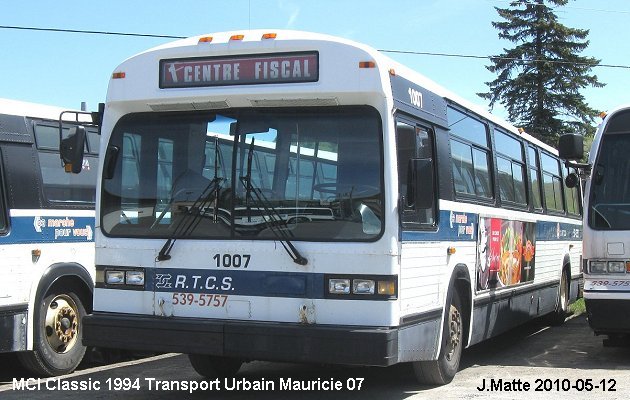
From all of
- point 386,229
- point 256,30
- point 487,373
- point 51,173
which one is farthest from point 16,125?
point 487,373

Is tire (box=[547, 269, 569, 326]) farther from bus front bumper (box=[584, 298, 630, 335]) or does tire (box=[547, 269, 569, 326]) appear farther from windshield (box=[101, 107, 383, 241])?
windshield (box=[101, 107, 383, 241])

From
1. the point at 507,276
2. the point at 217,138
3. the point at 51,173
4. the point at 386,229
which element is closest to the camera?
the point at 386,229

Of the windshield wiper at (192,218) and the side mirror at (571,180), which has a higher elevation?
the side mirror at (571,180)

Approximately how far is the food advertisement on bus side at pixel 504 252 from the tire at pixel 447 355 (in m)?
0.86

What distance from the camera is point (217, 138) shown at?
277 inches

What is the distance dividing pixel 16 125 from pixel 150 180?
2.89 meters

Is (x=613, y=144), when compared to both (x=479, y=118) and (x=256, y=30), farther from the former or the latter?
(x=256, y=30)

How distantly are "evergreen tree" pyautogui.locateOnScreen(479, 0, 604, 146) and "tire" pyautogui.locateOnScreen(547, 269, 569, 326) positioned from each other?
A: 25.6 metres

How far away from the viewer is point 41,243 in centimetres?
920

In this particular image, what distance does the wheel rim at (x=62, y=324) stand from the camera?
9.45m

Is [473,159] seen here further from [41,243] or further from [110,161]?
[41,243]

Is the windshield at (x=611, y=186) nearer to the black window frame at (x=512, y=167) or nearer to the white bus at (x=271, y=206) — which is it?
the black window frame at (x=512, y=167)

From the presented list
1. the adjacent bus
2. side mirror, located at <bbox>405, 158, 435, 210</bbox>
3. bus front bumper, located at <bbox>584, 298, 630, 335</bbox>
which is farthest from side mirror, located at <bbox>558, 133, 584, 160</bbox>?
the adjacent bus

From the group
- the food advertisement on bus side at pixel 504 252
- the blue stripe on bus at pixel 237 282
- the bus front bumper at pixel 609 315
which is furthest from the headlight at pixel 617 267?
the blue stripe on bus at pixel 237 282
